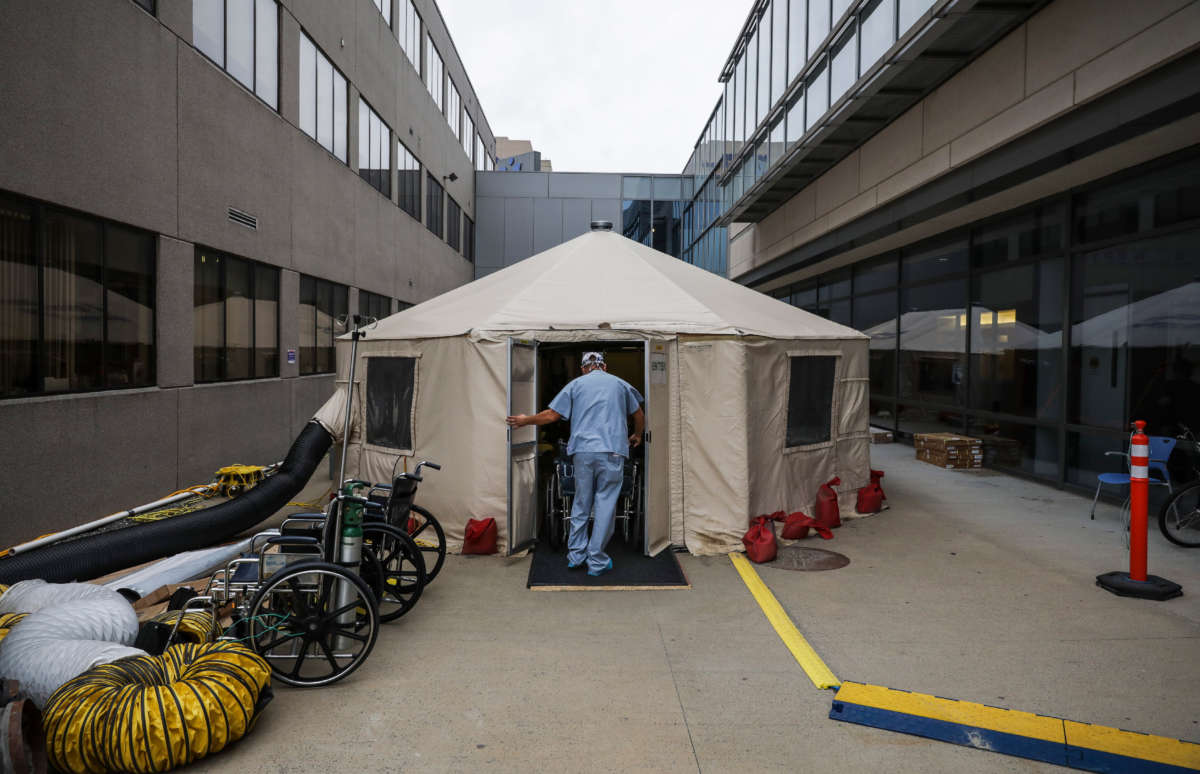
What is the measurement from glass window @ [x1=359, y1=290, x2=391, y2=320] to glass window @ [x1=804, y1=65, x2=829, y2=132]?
9.86m

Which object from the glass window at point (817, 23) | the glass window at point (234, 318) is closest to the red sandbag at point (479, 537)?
the glass window at point (234, 318)

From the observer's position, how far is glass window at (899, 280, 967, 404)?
1201cm

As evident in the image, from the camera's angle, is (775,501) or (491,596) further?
(775,501)

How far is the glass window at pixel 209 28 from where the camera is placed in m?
9.29

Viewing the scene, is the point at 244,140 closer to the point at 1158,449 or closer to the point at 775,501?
the point at 775,501

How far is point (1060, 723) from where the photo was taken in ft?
11.4

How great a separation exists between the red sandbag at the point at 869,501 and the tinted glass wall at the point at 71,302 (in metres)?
8.59

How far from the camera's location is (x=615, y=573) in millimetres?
6012

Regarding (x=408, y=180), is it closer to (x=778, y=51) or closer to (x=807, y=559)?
(x=778, y=51)

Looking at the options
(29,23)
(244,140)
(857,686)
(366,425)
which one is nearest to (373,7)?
(244,140)

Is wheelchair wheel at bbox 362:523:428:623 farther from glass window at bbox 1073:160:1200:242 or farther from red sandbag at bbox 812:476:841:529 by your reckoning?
glass window at bbox 1073:160:1200:242

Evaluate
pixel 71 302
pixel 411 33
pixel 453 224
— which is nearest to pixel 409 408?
pixel 71 302

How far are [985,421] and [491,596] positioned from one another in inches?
359

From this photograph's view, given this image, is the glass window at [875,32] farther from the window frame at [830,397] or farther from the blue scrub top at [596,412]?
the blue scrub top at [596,412]
